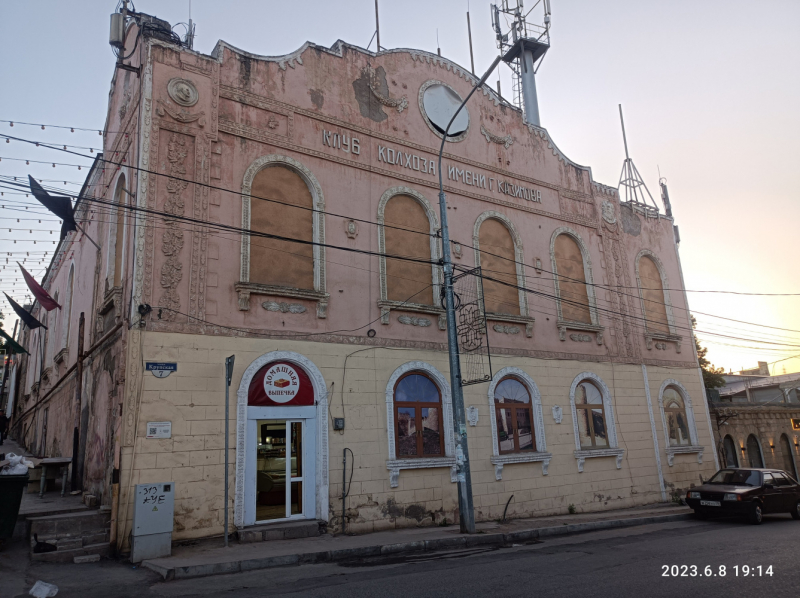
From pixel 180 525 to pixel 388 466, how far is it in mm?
4680

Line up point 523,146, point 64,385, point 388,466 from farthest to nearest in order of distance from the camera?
point 523,146
point 64,385
point 388,466

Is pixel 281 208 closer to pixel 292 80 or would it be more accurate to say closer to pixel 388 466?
pixel 292 80

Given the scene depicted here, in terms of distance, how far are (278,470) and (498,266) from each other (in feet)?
29.7

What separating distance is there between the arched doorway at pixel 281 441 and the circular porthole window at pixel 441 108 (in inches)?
340

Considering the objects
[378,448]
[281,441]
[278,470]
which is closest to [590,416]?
[378,448]

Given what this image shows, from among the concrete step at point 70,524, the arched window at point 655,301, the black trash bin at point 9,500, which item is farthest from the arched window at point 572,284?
the black trash bin at point 9,500

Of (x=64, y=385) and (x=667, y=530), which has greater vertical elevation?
(x=64, y=385)

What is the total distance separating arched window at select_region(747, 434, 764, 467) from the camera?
85.0 ft

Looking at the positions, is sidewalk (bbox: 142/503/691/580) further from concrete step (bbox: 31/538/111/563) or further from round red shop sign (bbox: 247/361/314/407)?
round red shop sign (bbox: 247/361/314/407)

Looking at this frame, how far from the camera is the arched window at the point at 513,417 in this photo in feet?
52.1

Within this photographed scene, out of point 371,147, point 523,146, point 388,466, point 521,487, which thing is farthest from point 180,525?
point 523,146

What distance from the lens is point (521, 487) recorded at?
616 inches

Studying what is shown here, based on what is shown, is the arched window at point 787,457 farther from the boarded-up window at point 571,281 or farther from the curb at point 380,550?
the curb at point 380,550

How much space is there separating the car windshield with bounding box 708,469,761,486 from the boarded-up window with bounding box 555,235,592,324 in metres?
5.89
